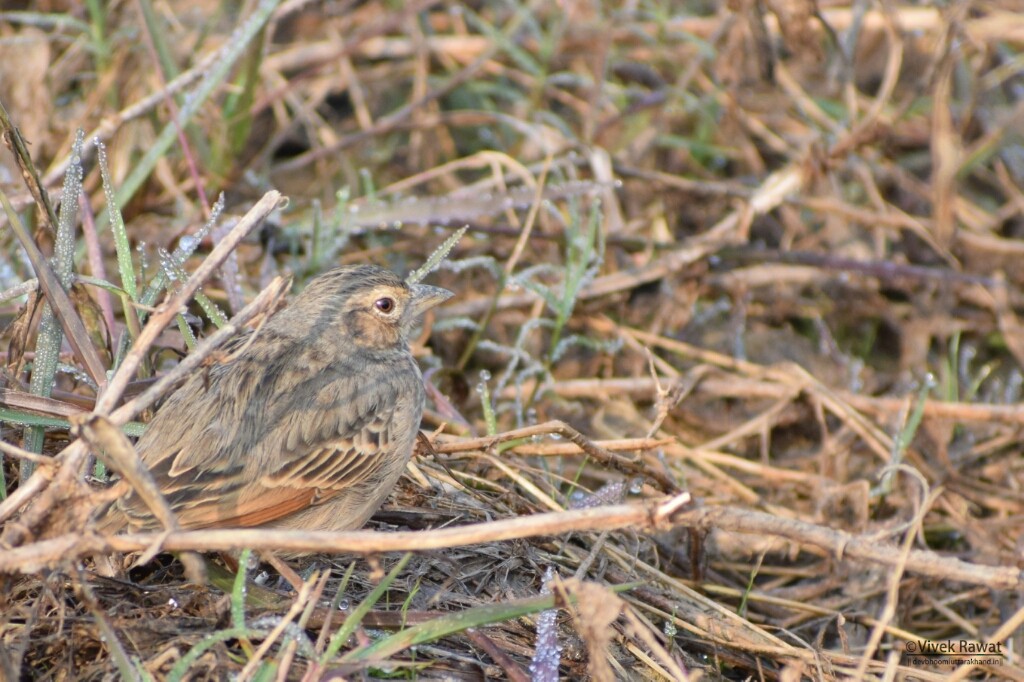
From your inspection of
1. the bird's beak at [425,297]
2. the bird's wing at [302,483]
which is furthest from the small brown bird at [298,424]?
the bird's beak at [425,297]

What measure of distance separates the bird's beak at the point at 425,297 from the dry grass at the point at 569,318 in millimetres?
530

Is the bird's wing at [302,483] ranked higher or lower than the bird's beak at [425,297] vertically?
lower

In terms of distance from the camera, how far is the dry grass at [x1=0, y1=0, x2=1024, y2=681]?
11.2ft

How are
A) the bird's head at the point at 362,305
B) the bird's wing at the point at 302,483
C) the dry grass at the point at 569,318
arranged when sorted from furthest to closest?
the bird's head at the point at 362,305, the bird's wing at the point at 302,483, the dry grass at the point at 569,318

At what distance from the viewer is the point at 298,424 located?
13.1 ft

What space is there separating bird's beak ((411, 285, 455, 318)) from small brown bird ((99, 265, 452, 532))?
15 centimetres

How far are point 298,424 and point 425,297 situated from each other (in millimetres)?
980

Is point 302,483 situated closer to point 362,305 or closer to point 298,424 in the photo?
point 298,424

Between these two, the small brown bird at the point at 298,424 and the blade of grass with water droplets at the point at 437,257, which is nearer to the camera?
the small brown bird at the point at 298,424

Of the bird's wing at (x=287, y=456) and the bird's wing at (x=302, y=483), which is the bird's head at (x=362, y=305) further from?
the bird's wing at (x=302, y=483)

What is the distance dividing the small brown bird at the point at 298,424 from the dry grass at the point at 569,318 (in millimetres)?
223

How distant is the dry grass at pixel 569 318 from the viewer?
3422mm

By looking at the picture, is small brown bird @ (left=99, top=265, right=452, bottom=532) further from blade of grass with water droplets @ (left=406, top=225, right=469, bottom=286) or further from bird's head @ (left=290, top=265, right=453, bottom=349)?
blade of grass with water droplets @ (left=406, top=225, right=469, bottom=286)

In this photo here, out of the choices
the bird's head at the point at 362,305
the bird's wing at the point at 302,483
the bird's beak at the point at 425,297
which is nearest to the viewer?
the bird's wing at the point at 302,483
